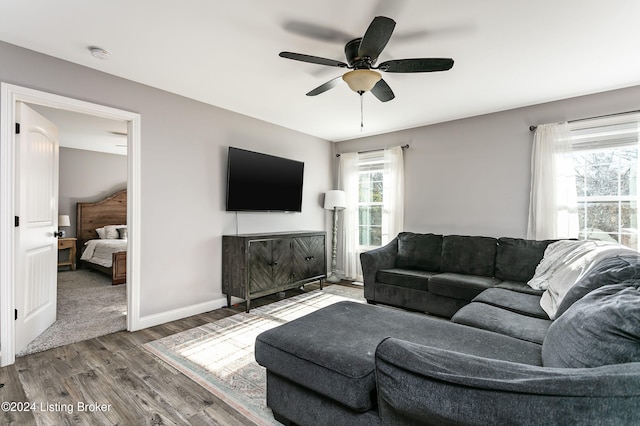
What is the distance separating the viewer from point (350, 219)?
5.31m

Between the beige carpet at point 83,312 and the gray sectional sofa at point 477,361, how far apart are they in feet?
7.37

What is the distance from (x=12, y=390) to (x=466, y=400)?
2.73 m

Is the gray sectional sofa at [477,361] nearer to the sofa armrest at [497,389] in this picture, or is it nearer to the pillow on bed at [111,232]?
the sofa armrest at [497,389]

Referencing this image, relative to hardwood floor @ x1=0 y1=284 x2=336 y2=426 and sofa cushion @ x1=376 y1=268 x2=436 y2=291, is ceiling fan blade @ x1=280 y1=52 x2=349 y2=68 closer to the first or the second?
hardwood floor @ x1=0 y1=284 x2=336 y2=426

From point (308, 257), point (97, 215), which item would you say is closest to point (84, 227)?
point (97, 215)

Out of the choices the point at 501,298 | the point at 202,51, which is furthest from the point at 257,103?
the point at 501,298

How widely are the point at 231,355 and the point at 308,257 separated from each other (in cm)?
205

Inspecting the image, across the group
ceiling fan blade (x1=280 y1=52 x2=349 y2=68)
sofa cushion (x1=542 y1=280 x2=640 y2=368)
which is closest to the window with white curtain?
ceiling fan blade (x1=280 y1=52 x2=349 y2=68)

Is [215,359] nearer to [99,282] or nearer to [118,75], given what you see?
[118,75]

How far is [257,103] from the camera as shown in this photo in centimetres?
365

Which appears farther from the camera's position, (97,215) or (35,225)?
(97,215)

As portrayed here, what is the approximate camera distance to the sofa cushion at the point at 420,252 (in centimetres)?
395

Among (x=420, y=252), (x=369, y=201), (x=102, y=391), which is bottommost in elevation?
(x=102, y=391)

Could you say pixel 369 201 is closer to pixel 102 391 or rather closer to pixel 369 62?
pixel 369 62
